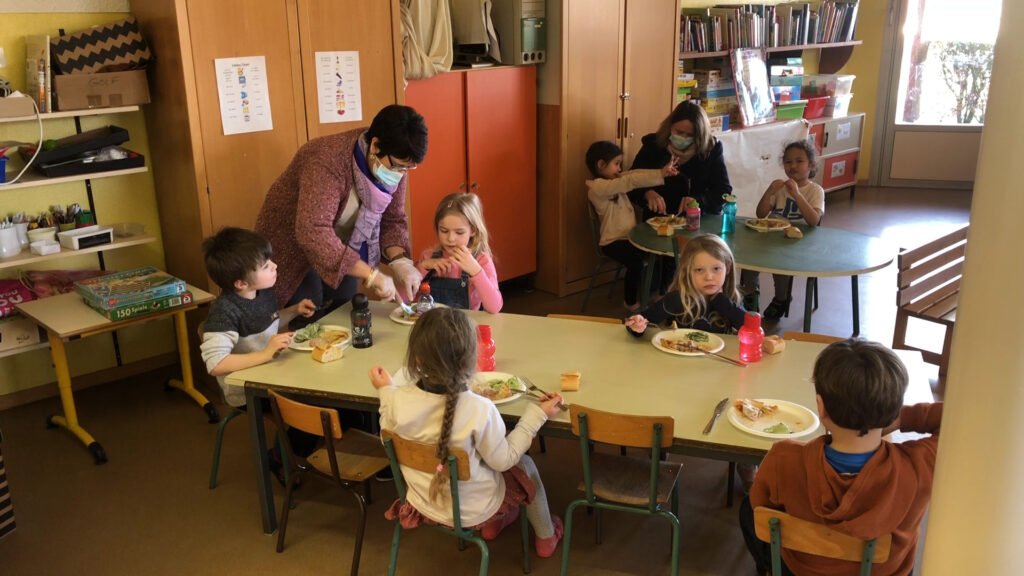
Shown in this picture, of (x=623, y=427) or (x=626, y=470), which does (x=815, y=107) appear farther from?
(x=623, y=427)

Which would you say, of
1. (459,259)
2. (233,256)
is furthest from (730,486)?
(233,256)

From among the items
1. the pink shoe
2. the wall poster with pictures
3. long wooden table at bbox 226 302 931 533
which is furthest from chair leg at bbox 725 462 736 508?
the wall poster with pictures

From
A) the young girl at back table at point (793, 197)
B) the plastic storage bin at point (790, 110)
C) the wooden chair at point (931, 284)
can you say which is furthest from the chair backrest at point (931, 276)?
the plastic storage bin at point (790, 110)

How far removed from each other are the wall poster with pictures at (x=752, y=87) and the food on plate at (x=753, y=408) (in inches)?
186

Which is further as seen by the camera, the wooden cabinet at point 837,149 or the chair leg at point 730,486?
the wooden cabinet at point 837,149

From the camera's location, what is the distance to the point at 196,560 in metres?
2.99

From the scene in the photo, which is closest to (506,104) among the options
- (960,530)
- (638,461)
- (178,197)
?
(178,197)

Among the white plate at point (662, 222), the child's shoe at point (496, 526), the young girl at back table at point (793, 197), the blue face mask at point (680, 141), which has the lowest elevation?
the child's shoe at point (496, 526)

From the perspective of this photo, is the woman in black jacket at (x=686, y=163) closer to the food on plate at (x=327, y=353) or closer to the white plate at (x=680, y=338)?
the white plate at (x=680, y=338)

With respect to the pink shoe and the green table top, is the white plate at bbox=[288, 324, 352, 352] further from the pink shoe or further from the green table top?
the green table top

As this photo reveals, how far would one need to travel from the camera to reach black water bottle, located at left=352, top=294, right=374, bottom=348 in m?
2.98

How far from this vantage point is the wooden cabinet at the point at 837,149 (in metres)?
7.96

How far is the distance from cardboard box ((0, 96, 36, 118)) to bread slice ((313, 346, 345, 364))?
5.77ft

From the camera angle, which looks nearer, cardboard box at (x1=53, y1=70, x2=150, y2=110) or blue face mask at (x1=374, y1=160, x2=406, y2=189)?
blue face mask at (x1=374, y1=160, x2=406, y2=189)
